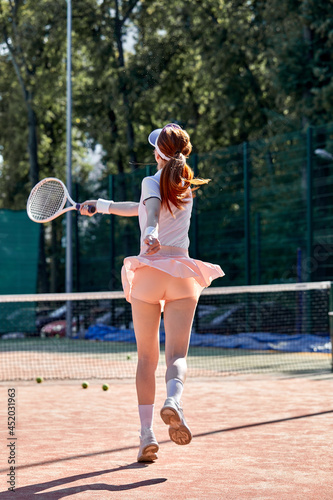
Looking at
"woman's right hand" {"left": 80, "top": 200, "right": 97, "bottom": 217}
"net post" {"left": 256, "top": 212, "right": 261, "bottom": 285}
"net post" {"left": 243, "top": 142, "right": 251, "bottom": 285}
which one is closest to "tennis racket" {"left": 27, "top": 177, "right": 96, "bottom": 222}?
"woman's right hand" {"left": 80, "top": 200, "right": 97, "bottom": 217}

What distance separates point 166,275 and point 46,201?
1.49 meters

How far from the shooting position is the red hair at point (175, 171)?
13.8ft

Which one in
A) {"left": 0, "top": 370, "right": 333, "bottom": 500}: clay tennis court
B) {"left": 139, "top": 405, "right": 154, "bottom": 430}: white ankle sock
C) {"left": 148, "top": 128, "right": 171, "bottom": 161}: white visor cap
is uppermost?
{"left": 148, "top": 128, "right": 171, "bottom": 161}: white visor cap

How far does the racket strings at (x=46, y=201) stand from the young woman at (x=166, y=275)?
3.91 ft

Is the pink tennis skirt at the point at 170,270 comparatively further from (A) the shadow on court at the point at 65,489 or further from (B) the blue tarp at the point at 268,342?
(B) the blue tarp at the point at 268,342

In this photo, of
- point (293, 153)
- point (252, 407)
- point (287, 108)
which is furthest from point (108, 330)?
point (252, 407)

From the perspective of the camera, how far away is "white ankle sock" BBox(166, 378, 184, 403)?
3934 millimetres

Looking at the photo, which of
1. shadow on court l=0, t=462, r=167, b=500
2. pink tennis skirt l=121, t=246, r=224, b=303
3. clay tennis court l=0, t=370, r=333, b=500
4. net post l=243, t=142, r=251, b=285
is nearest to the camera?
shadow on court l=0, t=462, r=167, b=500

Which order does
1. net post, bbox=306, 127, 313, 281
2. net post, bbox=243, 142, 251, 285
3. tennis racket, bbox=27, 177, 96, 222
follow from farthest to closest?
net post, bbox=243, 142, 251, 285
net post, bbox=306, 127, 313, 281
tennis racket, bbox=27, 177, 96, 222

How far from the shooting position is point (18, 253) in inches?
813

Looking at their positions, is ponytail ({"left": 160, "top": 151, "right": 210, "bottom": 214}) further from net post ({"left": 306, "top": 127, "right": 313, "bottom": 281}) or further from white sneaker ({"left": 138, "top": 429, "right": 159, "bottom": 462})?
net post ({"left": 306, "top": 127, "right": 313, "bottom": 281})

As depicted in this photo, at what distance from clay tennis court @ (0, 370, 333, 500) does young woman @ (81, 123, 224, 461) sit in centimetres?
37

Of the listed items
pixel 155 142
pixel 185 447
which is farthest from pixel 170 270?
pixel 185 447

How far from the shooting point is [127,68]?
1019 inches
